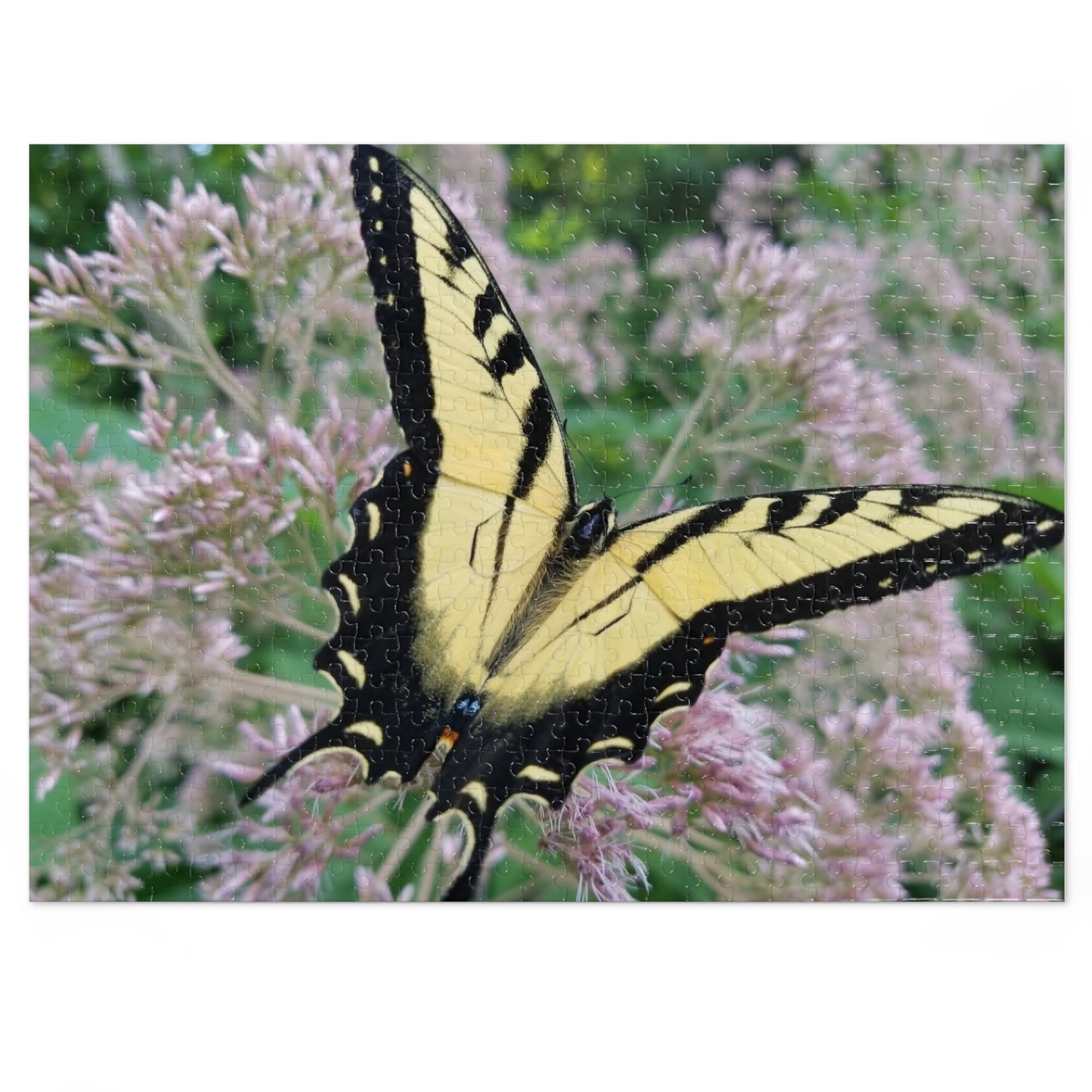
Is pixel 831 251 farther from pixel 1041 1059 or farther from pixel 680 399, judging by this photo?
pixel 1041 1059

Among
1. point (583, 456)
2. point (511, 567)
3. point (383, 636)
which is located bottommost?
point (383, 636)

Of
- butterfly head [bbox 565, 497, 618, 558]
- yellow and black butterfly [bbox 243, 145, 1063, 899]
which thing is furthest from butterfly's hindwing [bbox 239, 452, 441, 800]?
butterfly head [bbox 565, 497, 618, 558]

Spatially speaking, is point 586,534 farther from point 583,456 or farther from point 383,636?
point 383,636

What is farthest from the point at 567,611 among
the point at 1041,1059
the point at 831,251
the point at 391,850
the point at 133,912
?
the point at 1041,1059

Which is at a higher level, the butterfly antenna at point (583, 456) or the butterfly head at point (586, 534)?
the butterfly antenna at point (583, 456)

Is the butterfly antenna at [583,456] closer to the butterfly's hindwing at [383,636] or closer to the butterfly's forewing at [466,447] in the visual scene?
the butterfly's forewing at [466,447]

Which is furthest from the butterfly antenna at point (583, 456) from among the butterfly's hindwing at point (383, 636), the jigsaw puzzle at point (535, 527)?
the butterfly's hindwing at point (383, 636)

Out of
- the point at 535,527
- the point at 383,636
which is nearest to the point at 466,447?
the point at 535,527
